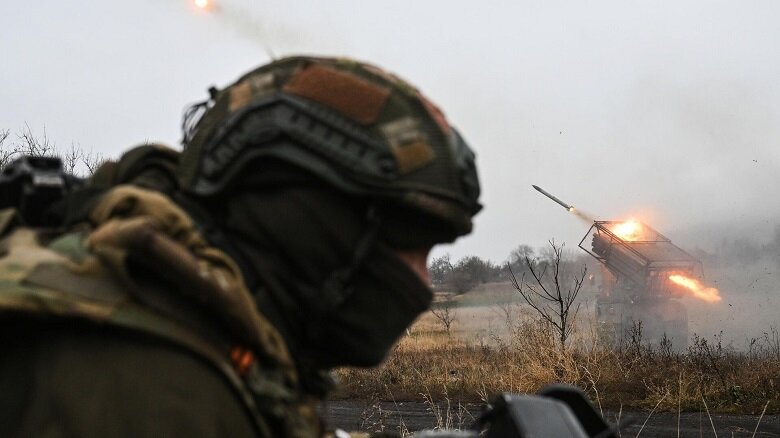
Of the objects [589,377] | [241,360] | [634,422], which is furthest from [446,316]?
[241,360]

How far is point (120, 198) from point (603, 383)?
1125cm

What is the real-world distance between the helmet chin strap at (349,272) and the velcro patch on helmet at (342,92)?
218 mm

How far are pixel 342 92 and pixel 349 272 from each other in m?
0.40

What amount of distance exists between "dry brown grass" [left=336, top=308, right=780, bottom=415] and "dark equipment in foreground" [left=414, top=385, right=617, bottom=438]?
705 centimetres

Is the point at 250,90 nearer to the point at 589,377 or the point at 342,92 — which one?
the point at 342,92

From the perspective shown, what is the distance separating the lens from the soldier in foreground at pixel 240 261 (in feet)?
3.53

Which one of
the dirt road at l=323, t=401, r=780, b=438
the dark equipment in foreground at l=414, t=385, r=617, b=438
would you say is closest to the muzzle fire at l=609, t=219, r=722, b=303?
the dirt road at l=323, t=401, r=780, b=438

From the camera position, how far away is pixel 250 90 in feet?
5.14

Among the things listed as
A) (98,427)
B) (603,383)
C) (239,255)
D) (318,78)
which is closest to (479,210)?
(318,78)

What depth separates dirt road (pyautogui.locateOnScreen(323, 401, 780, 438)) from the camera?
862cm

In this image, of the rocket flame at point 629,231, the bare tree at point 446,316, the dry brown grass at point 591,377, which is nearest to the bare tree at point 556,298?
the dry brown grass at point 591,377

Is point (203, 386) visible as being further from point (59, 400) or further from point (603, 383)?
point (603, 383)

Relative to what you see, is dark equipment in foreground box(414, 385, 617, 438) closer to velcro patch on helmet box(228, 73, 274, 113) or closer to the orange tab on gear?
the orange tab on gear

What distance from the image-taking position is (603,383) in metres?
11.4
